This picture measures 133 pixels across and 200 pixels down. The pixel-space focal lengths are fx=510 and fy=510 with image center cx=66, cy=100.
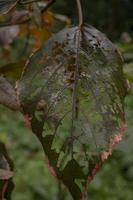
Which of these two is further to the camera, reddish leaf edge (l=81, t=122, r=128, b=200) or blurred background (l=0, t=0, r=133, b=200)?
blurred background (l=0, t=0, r=133, b=200)

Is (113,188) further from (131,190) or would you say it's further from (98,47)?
(98,47)

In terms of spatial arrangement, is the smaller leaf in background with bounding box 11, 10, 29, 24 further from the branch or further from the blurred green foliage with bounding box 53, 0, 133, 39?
the blurred green foliage with bounding box 53, 0, 133, 39

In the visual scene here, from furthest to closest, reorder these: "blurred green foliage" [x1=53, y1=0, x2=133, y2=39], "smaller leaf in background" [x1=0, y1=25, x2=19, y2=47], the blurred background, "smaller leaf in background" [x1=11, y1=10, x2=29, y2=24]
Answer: "blurred green foliage" [x1=53, y1=0, x2=133, y2=39], the blurred background, "smaller leaf in background" [x1=0, y1=25, x2=19, y2=47], "smaller leaf in background" [x1=11, y1=10, x2=29, y2=24]

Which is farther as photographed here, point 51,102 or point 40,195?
point 40,195

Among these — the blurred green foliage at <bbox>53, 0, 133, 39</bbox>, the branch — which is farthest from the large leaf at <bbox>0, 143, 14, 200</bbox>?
the blurred green foliage at <bbox>53, 0, 133, 39</bbox>

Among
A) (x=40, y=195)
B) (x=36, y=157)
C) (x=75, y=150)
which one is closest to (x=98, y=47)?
(x=75, y=150)

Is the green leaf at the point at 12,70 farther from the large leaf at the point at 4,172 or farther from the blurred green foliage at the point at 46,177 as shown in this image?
the blurred green foliage at the point at 46,177

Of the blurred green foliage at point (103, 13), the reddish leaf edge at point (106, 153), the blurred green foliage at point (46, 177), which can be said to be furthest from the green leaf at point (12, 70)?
the blurred green foliage at point (103, 13)
